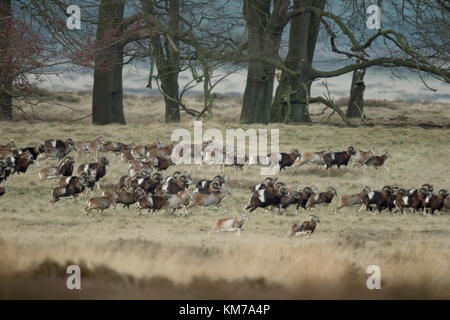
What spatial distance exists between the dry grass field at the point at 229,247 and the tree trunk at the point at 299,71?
3.31m

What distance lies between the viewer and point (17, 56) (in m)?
6.43

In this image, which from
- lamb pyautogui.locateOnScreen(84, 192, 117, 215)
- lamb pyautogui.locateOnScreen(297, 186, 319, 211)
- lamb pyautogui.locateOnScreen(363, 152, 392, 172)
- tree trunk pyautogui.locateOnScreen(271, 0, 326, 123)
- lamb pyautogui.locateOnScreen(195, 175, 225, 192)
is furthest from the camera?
tree trunk pyautogui.locateOnScreen(271, 0, 326, 123)

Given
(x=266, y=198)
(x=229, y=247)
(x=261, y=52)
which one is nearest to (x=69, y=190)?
(x=266, y=198)

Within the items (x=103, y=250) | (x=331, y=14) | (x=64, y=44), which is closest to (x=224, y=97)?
(x=331, y=14)

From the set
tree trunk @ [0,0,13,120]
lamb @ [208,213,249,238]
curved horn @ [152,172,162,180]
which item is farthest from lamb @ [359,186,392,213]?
tree trunk @ [0,0,13,120]

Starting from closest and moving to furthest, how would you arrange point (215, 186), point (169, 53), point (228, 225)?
point (228, 225)
point (215, 186)
point (169, 53)

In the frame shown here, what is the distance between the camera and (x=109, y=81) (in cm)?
938

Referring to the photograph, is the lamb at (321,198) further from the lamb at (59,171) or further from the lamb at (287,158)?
the lamb at (59,171)

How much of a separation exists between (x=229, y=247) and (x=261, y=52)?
5.65 metres

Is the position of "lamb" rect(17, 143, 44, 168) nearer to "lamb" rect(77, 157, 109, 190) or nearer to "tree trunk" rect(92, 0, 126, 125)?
"lamb" rect(77, 157, 109, 190)

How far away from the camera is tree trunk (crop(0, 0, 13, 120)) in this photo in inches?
253

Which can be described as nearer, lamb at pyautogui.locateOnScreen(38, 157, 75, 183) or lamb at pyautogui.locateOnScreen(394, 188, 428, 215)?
lamb at pyautogui.locateOnScreen(394, 188, 428, 215)

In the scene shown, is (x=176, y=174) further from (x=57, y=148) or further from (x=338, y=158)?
(x=338, y=158)

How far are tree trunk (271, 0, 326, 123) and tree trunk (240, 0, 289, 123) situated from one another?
0.28 meters
